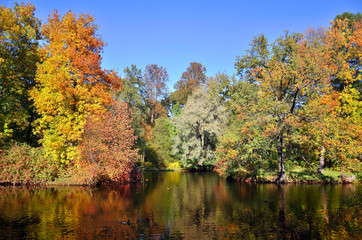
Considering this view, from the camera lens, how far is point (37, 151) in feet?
89.1

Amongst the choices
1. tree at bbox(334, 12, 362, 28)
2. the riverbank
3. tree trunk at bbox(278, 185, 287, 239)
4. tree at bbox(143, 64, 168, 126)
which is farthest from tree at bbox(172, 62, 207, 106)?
tree trunk at bbox(278, 185, 287, 239)

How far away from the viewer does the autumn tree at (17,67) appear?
27047mm

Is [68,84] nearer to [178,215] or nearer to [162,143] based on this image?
[178,215]

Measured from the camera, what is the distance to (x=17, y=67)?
29.6 m

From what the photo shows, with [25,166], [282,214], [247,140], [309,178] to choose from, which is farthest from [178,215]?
[309,178]

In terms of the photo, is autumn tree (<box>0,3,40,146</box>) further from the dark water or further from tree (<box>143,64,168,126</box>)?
tree (<box>143,64,168,126</box>)

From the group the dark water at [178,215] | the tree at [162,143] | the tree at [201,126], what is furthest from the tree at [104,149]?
the tree at [162,143]

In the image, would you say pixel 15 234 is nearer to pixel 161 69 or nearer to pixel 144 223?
pixel 144 223

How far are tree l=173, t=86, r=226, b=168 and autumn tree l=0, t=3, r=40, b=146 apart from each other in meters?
22.4

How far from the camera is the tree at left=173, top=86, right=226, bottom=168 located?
147 ft

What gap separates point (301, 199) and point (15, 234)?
→ 17.5 m

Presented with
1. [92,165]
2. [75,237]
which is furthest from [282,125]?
[75,237]

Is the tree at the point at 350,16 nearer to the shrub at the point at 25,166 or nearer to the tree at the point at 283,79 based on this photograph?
the tree at the point at 283,79

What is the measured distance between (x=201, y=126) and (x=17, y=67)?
2652 cm
